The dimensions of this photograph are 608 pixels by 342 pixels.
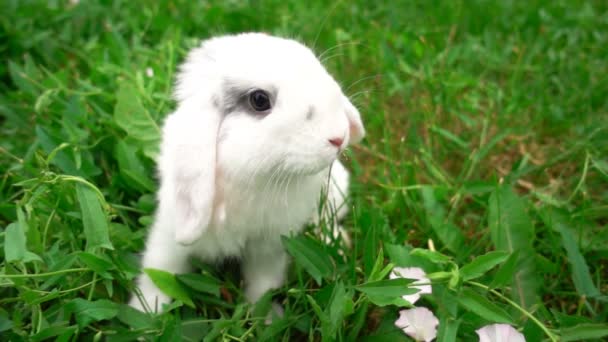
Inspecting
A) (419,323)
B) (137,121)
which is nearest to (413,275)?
(419,323)

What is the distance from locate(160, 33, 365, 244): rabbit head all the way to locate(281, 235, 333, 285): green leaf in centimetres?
29

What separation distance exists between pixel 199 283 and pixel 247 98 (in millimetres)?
735

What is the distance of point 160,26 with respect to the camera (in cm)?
357

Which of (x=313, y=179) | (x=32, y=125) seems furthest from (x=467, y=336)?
(x=32, y=125)

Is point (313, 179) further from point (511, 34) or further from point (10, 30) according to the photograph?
point (511, 34)

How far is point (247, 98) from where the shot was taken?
1676mm

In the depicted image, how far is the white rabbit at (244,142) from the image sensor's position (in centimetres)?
162

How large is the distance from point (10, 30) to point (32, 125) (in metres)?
0.91

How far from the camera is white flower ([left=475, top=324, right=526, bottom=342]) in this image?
1673 mm

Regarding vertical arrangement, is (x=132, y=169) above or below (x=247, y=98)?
below

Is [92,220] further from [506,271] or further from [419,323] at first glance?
[506,271]

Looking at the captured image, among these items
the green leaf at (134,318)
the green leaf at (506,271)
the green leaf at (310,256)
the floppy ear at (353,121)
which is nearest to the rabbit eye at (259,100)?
the floppy ear at (353,121)

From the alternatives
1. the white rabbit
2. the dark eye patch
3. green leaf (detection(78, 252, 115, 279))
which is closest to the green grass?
green leaf (detection(78, 252, 115, 279))

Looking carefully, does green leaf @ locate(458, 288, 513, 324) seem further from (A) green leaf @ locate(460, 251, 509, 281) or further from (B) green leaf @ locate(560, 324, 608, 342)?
(B) green leaf @ locate(560, 324, 608, 342)
